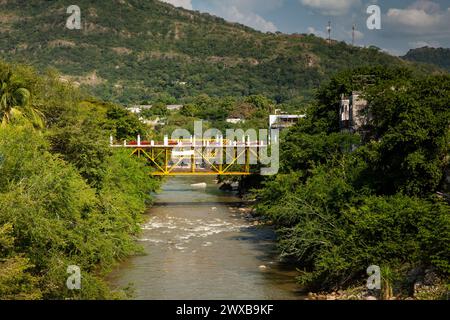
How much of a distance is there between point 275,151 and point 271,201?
40.7 feet

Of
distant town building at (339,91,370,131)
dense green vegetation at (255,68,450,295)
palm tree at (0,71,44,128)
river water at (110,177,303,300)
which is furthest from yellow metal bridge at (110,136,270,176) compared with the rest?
dense green vegetation at (255,68,450,295)

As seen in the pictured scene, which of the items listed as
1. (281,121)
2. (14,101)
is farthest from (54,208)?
(281,121)

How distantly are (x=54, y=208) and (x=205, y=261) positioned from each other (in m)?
11.9

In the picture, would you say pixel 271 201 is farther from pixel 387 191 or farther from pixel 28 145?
pixel 28 145

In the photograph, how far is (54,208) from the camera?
88.0ft

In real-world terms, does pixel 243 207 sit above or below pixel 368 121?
below

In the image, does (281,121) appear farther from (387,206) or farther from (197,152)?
(387,206)

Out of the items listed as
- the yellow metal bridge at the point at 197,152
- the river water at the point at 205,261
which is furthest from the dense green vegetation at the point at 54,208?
the yellow metal bridge at the point at 197,152

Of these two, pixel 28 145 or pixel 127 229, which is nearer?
pixel 28 145

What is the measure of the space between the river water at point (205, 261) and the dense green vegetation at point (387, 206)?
1.99 meters

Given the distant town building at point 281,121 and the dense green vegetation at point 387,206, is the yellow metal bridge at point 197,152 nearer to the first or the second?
the dense green vegetation at point 387,206

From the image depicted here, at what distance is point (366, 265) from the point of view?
2820 cm

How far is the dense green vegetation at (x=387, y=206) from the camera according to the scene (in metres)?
27.4
